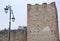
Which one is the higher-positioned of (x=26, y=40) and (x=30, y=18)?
(x=30, y=18)

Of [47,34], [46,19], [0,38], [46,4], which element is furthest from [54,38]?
[0,38]

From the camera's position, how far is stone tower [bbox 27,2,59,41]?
23.3 meters

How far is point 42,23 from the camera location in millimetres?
23516

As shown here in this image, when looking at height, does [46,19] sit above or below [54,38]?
above

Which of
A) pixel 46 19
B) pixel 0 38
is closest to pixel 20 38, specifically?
pixel 0 38

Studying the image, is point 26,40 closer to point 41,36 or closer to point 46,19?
point 41,36

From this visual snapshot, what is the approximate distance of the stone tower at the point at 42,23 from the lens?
23.3 m

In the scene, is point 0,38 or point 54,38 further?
point 0,38

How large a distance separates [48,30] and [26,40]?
130 inches

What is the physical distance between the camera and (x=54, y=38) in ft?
75.8

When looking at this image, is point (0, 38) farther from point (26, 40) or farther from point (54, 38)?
point (54, 38)

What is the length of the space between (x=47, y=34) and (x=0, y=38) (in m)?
6.68

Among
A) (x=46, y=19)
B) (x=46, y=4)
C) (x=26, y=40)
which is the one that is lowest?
(x=26, y=40)

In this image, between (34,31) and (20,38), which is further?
(20,38)
